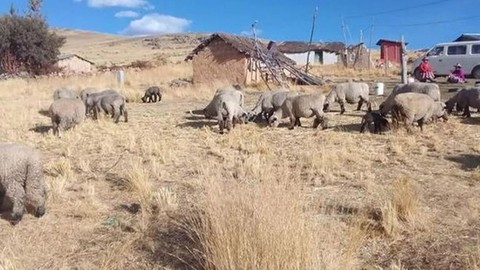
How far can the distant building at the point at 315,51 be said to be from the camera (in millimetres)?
64312

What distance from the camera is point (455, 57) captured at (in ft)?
104

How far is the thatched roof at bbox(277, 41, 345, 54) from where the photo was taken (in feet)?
211

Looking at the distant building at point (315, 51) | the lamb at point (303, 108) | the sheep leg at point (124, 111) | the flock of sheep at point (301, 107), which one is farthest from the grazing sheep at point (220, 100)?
the distant building at point (315, 51)

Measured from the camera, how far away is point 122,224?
7.20 m

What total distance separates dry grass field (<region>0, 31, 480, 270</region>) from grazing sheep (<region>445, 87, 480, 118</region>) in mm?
1720

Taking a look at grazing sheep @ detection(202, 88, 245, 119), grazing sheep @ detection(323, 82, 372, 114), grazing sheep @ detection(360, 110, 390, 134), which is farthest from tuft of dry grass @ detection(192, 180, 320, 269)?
grazing sheep @ detection(323, 82, 372, 114)

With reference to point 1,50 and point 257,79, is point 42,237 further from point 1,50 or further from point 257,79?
point 1,50

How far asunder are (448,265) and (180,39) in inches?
5069

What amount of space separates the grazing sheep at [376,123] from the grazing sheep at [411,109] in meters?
0.23

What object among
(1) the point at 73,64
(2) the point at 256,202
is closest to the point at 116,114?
(2) the point at 256,202

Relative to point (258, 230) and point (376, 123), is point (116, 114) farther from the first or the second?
point (258, 230)

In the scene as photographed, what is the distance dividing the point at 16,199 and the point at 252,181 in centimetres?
329

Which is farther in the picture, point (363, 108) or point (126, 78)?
point (126, 78)

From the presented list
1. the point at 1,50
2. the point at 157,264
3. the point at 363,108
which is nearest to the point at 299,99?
the point at 363,108
